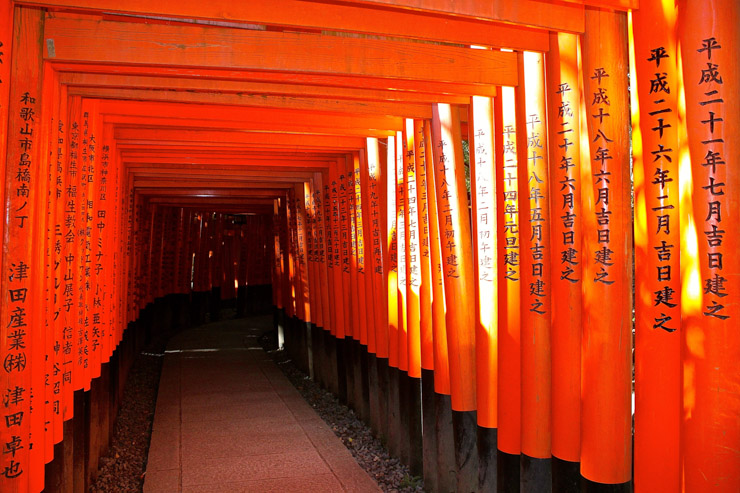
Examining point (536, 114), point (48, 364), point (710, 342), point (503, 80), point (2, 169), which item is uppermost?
point (503, 80)

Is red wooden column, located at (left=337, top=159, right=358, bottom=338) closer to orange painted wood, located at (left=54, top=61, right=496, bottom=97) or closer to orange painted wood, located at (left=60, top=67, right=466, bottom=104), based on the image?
orange painted wood, located at (left=60, top=67, right=466, bottom=104)

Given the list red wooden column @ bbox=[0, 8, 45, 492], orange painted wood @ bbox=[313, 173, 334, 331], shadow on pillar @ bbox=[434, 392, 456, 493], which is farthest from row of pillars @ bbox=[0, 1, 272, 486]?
shadow on pillar @ bbox=[434, 392, 456, 493]

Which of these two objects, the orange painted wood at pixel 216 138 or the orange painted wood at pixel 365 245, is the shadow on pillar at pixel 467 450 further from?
the orange painted wood at pixel 216 138

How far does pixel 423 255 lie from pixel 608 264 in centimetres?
256

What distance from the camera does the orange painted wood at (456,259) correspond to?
4660mm

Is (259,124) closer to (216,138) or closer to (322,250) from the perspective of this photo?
(216,138)

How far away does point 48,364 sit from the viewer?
154 inches

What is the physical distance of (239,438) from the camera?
675 cm

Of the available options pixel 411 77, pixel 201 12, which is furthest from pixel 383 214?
pixel 201 12

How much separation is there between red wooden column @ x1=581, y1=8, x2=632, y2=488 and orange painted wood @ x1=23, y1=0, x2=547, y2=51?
54 cm

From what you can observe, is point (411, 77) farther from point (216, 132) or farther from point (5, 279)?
point (216, 132)

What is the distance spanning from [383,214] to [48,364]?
147 inches

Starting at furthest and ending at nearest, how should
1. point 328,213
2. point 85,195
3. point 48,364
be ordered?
point 328,213 → point 85,195 → point 48,364

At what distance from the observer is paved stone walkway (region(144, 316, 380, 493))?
546cm
